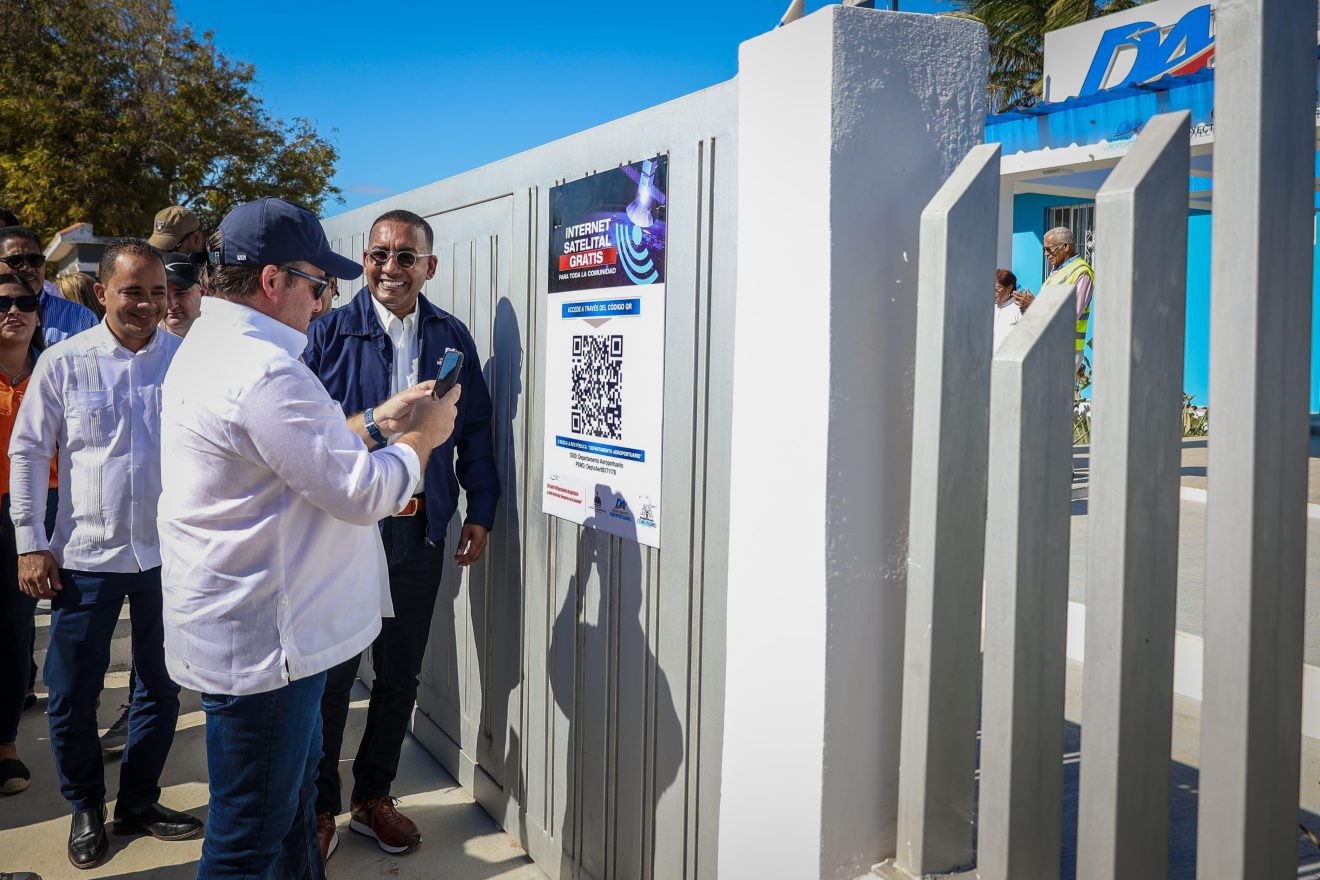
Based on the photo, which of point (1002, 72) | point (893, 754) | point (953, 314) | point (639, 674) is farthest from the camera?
point (1002, 72)

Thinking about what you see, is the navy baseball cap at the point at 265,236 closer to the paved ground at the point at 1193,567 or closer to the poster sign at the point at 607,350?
the poster sign at the point at 607,350

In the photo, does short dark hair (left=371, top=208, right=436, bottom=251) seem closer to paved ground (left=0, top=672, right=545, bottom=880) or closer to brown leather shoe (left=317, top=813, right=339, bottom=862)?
brown leather shoe (left=317, top=813, right=339, bottom=862)

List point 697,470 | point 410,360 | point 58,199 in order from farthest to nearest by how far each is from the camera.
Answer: point 58,199 → point 410,360 → point 697,470

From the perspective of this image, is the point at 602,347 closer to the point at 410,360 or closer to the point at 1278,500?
the point at 410,360

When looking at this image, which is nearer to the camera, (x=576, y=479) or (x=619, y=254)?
(x=619, y=254)

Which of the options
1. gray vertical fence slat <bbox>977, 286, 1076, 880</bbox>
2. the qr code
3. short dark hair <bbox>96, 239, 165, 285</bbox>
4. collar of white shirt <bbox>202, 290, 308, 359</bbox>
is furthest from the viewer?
short dark hair <bbox>96, 239, 165, 285</bbox>

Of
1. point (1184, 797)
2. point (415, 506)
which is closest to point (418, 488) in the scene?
point (415, 506)

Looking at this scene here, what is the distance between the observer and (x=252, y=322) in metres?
2.42

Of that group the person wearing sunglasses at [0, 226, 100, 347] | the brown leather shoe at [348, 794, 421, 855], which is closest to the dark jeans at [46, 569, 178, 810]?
the brown leather shoe at [348, 794, 421, 855]

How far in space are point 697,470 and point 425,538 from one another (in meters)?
1.45

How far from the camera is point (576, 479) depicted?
10.8 ft

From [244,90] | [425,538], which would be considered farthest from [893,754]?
[244,90]

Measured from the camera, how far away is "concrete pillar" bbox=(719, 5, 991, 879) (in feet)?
6.62

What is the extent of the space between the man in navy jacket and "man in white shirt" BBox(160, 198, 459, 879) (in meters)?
0.98
